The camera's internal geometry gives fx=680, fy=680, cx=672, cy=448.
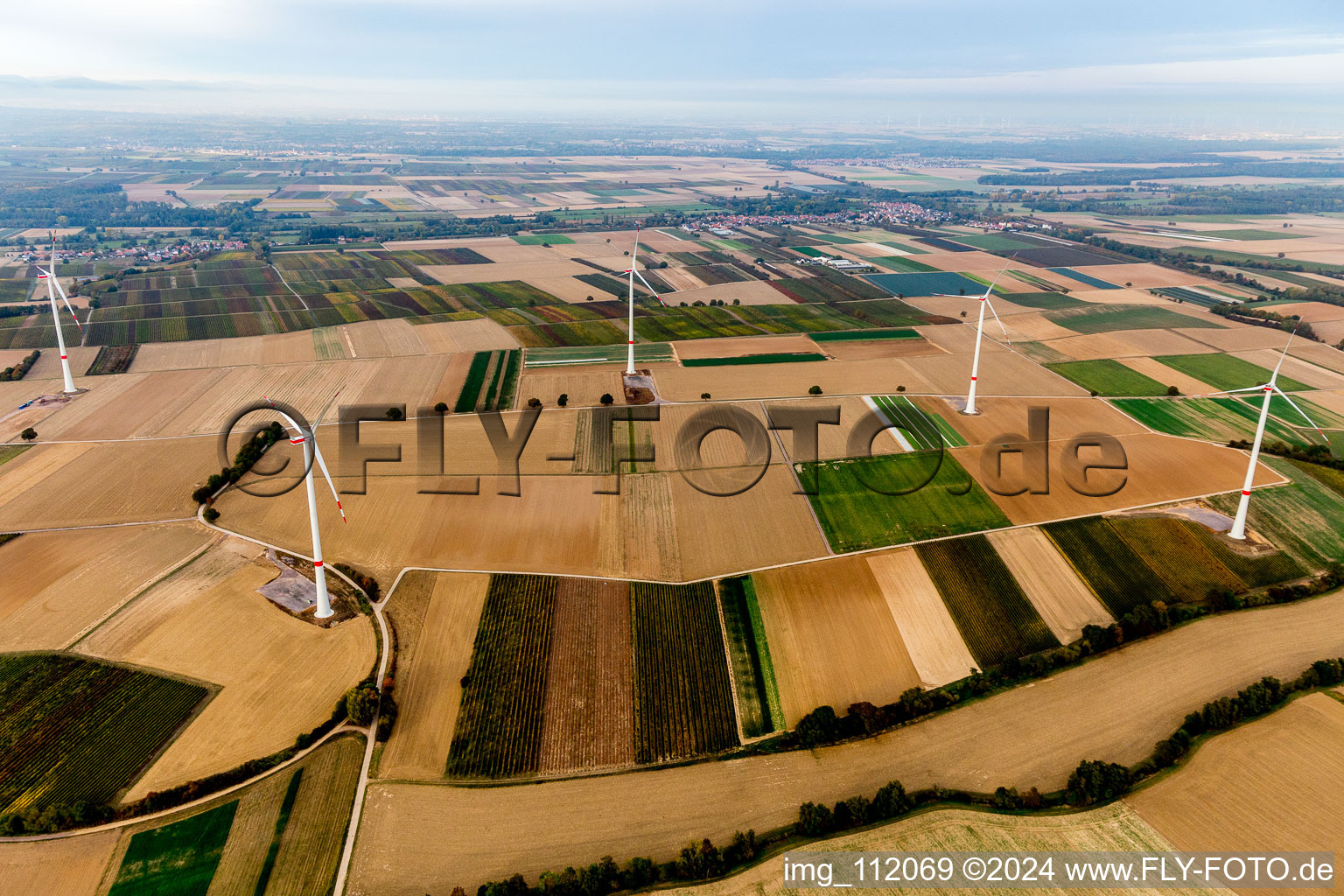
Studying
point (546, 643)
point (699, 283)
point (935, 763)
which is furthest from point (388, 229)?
point (935, 763)

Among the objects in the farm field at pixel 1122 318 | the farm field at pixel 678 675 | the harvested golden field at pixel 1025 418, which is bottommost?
the farm field at pixel 678 675

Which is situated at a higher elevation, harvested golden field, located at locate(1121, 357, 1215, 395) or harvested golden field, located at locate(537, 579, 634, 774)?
harvested golden field, located at locate(1121, 357, 1215, 395)

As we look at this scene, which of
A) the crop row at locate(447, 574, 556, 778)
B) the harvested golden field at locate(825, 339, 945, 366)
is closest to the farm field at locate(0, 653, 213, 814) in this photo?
the crop row at locate(447, 574, 556, 778)

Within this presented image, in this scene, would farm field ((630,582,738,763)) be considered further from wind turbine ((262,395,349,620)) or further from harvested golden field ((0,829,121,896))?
harvested golden field ((0,829,121,896))

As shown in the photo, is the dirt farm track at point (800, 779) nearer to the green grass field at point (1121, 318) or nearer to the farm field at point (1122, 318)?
the farm field at point (1122, 318)

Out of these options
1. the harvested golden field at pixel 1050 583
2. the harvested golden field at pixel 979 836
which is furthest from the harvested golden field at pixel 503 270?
the harvested golden field at pixel 979 836

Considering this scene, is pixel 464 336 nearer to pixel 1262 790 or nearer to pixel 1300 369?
pixel 1262 790
